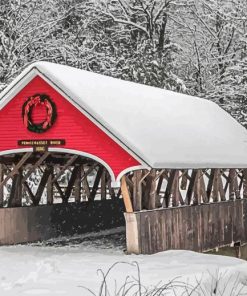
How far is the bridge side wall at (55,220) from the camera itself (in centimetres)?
1827

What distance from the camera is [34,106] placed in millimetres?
17125

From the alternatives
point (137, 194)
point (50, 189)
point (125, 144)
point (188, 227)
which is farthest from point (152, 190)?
point (50, 189)

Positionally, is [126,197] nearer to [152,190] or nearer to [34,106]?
[152,190]

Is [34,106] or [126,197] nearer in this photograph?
[126,197]

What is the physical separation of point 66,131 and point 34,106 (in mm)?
1162

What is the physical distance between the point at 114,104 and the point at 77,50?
2053 cm

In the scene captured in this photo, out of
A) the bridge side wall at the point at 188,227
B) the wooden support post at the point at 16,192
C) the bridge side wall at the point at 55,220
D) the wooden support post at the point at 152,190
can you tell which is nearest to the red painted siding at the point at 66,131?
the wooden support post at the point at 152,190

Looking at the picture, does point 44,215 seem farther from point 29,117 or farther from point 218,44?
point 218,44

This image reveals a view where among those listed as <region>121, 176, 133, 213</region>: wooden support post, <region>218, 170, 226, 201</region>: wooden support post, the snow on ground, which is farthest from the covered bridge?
the snow on ground

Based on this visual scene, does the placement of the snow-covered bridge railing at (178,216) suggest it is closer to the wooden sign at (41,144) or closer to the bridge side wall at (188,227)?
the bridge side wall at (188,227)

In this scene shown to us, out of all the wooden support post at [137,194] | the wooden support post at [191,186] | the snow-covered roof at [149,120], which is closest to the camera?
the wooden support post at [137,194]

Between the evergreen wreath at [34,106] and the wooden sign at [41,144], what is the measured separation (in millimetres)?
290

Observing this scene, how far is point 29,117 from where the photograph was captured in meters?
17.2

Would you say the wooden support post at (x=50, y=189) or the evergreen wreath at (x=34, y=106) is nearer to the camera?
the evergreen wreath at (x=34, y=106)
